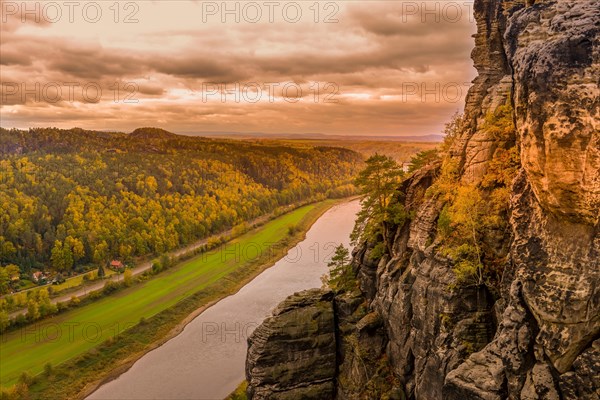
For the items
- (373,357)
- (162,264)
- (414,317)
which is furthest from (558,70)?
(162,264)

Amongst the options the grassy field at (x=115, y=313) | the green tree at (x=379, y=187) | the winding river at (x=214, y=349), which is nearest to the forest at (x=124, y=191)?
the grassy field at (x=115, y=313)

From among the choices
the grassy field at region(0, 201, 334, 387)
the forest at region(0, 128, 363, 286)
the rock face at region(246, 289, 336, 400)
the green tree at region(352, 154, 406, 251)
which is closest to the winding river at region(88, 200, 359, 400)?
the grassy field at region(0, 201, 334, 387)

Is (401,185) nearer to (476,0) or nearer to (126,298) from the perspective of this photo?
(476,0)

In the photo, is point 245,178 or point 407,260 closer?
point 407,260

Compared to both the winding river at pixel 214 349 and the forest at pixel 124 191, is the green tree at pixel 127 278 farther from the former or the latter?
the winding river at pixel 214 349

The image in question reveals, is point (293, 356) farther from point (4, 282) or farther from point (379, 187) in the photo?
point (4, 282)

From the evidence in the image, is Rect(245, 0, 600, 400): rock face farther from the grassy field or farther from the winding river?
the grassy field
